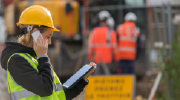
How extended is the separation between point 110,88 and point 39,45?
3296 mm

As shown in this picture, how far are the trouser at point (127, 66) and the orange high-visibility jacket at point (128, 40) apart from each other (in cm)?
12

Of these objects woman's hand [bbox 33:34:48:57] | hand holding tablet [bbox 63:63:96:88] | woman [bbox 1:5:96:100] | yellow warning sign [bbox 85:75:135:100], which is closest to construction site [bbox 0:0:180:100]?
yellow warning sign [bbox 85:75:135:100]

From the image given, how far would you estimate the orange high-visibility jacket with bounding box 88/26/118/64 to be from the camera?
7508mm

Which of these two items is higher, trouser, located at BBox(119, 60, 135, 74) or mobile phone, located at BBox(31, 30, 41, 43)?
mobile phone, located at BBox(31, 30, 41, 43)

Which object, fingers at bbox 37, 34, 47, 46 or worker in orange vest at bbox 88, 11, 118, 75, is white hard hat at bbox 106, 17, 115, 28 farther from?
fingers at bbox 37, 34, 47, 46

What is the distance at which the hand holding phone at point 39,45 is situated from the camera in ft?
6.98

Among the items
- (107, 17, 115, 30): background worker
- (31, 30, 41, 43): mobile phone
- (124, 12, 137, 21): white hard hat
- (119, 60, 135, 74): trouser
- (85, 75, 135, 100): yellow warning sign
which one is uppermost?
(31, 30, 41, 43): mobile phone

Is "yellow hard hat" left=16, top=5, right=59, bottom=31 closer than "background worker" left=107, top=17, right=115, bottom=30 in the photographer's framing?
Yes

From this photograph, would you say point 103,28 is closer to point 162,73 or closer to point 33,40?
point 162,73

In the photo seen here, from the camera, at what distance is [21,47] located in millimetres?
2176

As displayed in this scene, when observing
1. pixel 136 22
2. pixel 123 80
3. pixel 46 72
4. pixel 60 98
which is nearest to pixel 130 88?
pixel 123 80

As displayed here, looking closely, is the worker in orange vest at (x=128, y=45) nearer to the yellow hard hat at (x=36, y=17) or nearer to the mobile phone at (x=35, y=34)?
the yellow hard hat at (x=36, y=17)

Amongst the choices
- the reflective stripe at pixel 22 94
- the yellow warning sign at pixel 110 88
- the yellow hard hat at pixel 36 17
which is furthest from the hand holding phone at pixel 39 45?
the yellow warning sign at pixel 110 88

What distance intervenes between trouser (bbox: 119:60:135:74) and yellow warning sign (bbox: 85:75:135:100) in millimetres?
2727
